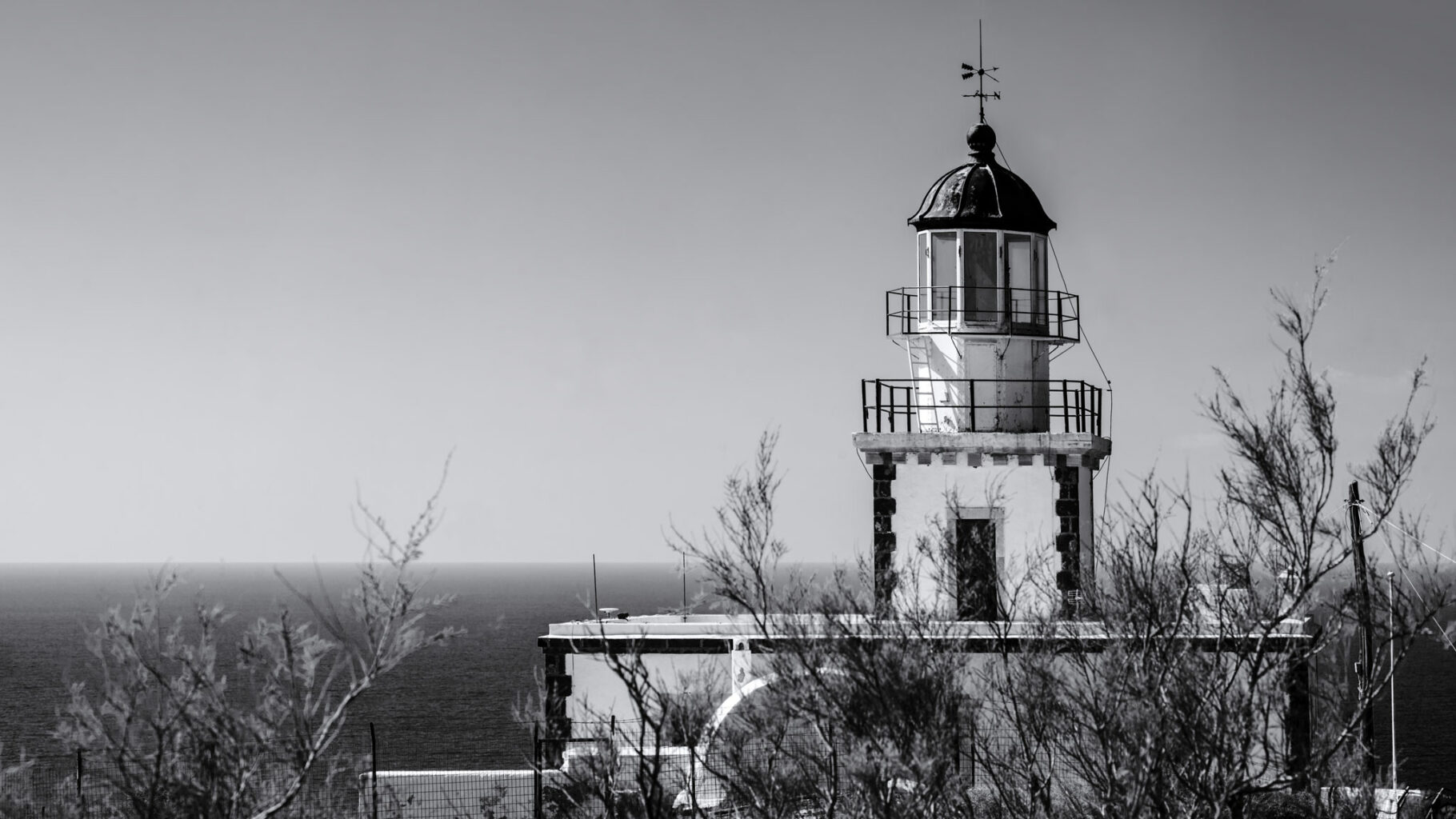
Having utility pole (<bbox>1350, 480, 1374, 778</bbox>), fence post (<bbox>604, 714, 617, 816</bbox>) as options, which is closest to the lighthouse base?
utility pole (<bbox>1350, 480, 1374, 778</bbox>)

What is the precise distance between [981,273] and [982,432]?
234cm

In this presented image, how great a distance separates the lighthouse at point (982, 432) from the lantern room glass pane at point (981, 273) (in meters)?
0.02

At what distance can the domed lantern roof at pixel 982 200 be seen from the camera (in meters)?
22.0

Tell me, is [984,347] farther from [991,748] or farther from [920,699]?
[920,699]

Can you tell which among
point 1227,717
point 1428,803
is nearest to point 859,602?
point 1227,717

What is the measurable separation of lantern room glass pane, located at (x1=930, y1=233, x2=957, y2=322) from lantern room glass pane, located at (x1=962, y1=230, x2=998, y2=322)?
0.67ft

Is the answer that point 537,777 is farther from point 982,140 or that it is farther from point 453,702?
point 453,702

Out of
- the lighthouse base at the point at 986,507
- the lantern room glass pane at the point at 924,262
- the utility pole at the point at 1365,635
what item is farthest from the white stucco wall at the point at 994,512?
the utility pole at the point at 1365,635

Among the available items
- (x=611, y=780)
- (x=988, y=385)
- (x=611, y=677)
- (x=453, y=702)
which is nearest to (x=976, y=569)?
(x=988, y=385)

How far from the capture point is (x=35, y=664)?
84188mm

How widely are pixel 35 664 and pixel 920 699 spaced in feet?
265

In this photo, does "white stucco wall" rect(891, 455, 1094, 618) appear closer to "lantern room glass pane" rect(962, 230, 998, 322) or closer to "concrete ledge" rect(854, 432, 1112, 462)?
"concrete ledge" rect(854, 432, 1112, 462)

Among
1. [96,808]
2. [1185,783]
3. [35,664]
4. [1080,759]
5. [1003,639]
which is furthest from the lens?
[35,664]

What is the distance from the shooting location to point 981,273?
22219 millimetres
